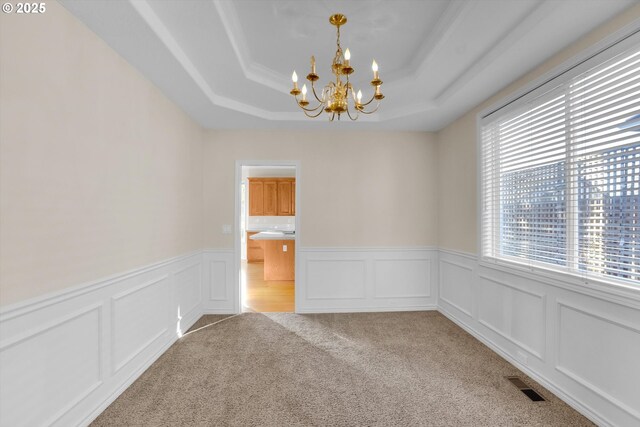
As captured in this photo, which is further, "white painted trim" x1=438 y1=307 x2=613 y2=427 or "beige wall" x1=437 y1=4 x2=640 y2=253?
"beige wall" x1=437 y1=4 x2=640 y2=253

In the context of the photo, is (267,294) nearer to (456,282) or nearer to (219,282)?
(219,282)

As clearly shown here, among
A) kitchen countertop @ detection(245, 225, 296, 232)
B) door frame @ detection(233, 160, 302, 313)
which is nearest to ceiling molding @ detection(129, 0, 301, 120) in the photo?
door frame @ detection(233, 160, 302, 313)

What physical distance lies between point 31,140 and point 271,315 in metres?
3.34

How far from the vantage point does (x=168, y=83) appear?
2990 mm

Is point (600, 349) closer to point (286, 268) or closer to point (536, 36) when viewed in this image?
point (536, 36)

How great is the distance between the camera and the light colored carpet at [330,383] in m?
2.16

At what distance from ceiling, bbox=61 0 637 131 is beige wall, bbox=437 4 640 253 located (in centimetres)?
25

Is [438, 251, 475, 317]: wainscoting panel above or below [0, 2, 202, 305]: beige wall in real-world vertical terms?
below

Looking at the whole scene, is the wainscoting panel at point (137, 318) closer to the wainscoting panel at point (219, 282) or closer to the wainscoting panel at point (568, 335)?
the wainscoting panel at point (219, 282)

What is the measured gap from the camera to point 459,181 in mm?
4039

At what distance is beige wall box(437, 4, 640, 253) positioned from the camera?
12.1 ft

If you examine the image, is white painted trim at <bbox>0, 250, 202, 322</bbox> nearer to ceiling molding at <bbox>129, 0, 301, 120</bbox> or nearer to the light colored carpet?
the light colored carpet

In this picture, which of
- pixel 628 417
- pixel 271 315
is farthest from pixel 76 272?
pixel 628 417

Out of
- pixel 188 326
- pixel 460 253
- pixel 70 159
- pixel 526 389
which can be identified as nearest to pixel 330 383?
pixel 526 389
